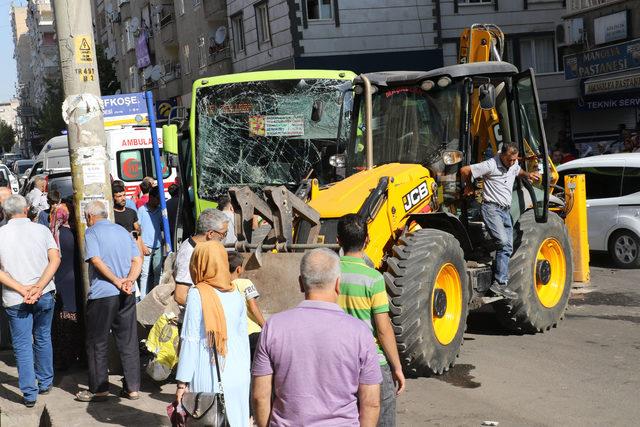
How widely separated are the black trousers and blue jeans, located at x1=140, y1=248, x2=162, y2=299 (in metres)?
4.81

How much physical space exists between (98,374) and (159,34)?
125 feet

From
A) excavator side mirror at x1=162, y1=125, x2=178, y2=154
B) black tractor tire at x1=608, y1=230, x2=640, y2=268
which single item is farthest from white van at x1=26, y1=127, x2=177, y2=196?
black tractor tire at x1=608, y1=230, x2=640, y2=268

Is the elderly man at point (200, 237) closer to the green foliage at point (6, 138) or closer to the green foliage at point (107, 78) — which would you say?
the green foliage at point (107, 78)

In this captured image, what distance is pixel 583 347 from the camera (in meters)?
9.32

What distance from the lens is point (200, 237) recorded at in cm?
732

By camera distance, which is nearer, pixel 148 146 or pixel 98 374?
pixel 98 374

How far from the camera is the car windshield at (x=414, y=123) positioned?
31.0 ft

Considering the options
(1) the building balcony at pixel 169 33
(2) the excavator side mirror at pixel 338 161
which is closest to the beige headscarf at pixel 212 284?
(2) the excavator side mirror at pixel 338 161

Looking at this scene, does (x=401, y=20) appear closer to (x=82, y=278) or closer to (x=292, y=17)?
(x=292, y=17)

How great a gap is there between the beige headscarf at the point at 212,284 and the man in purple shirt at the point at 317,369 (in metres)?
1.27

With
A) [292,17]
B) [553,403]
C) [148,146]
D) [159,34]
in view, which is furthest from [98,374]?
[159,34]

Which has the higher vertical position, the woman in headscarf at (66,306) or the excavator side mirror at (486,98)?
the excavator side mirror at (486,98)

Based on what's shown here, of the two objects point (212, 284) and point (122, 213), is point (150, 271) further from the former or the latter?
point (212, 284)

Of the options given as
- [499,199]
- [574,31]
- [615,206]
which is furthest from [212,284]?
[574,31]
